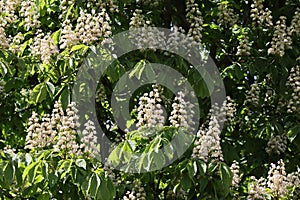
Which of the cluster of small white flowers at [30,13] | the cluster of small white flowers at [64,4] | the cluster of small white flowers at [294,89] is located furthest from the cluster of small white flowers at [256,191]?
the cluster of small white flowers at [30,13]

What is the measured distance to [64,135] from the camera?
369 cm

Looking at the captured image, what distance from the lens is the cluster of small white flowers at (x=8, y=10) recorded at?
187 inches

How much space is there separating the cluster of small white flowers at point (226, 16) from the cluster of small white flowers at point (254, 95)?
20.8 inches

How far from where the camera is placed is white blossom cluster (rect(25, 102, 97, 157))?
144 inches

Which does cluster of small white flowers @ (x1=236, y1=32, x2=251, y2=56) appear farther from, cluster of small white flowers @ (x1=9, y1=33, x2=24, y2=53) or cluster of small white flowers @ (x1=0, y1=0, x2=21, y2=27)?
cluster of small white flowers @ (x1=0, y1=0, x2=21, y2=27)

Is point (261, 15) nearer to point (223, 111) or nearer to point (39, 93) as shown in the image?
point (223, 111)

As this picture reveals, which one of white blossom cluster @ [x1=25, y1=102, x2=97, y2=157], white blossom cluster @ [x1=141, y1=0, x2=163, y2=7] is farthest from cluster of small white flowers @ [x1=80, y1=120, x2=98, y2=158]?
white blossom cluster @ [x1=141, y1=0, x2=163, y2=7]

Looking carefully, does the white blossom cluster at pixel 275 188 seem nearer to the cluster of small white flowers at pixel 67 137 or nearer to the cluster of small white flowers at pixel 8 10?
the cluster of small white flowers at pixel 67 137

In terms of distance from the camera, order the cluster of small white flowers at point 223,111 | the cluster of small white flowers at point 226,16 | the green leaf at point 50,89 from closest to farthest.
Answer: the green leaf at point 50,89, the cluster of small white flowers at point 223,111, the cluster of small white flowers at point 226,16

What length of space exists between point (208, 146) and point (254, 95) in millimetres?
1262

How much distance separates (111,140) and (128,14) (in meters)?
0.96

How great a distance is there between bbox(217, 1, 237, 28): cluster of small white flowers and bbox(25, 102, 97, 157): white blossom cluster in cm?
161

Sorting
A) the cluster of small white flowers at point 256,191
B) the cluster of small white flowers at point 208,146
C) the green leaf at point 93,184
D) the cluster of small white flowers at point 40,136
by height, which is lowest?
the cluster of small white flowers at point 256,191

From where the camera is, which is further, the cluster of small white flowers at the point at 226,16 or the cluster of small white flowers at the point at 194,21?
the cluster of small white flowers at the point at 226,16
